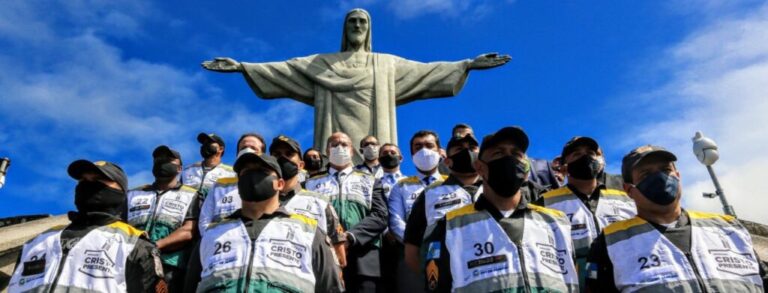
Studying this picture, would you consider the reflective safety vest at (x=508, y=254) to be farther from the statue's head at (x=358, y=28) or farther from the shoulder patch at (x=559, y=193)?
the statue's head at (x=358, y=28)

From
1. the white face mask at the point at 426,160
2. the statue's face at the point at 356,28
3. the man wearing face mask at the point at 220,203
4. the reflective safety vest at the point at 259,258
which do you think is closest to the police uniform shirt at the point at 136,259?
the reflective safety vest at the point at 259,258

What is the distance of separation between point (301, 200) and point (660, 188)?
2.94 metres

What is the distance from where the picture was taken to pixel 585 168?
5332 mm

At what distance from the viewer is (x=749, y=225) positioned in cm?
751

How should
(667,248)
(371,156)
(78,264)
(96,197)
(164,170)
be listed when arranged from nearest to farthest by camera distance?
1. (667,248)
2. (78,264)
3. (96,197)
4. (164,170)
5. (371,156)

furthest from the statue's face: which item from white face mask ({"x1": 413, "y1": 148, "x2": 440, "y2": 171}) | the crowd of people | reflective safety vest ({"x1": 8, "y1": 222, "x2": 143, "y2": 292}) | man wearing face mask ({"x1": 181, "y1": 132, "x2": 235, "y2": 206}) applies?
reflective safety vest ({"x1": 8, "y1": 222, "x2": 143, "y2": 292})

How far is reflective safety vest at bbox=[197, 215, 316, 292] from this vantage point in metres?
4.05

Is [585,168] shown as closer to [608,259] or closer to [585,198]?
[585,198]

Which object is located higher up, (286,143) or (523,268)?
(286,143)

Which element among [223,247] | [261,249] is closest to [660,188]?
[261,249]

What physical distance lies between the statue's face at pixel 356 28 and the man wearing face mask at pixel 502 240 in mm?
9373

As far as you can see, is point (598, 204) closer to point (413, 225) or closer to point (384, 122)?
point (413, 225)

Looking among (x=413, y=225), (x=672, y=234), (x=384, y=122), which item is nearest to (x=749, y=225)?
(x=672, y=234)

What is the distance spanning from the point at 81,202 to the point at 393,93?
29.4 feet
